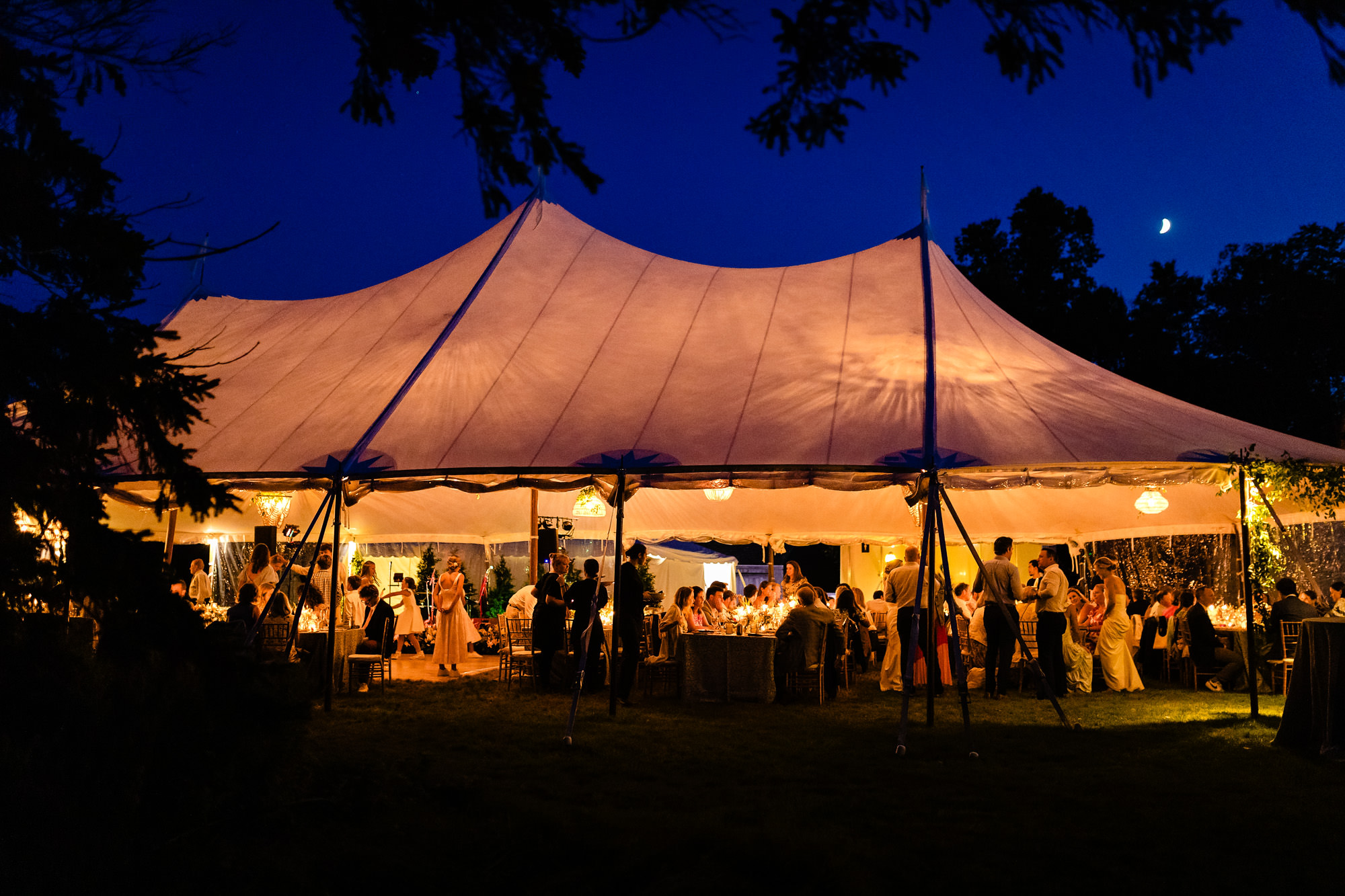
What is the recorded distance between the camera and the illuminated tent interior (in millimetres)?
7363

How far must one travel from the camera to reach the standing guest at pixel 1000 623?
891cm

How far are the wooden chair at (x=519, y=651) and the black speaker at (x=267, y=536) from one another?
124 inches

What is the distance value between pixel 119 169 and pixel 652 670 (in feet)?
21.9

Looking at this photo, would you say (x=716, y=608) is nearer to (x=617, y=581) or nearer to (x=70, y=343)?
(x=617, y=581)

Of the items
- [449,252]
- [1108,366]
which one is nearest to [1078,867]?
[449,252]

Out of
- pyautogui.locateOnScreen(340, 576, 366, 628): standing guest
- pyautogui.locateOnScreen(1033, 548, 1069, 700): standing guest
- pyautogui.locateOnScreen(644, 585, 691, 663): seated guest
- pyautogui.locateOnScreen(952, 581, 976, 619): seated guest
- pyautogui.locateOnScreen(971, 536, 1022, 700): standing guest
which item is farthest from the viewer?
pyautogui.locateOnScreen(340, 576, 366, 628): standing guest

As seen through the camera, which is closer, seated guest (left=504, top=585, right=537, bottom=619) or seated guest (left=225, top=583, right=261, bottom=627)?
seated guest (left=225, top=583, right=261, bottom=627)

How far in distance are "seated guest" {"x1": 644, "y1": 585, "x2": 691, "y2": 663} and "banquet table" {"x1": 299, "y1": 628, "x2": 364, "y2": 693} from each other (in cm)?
285

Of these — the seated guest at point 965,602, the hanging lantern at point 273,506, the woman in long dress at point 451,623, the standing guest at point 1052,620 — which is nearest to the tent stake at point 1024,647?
the standing guest at point 1052,620

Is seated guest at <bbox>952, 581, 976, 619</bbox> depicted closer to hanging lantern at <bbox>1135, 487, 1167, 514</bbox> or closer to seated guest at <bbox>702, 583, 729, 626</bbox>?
seated guest at <bbox>702, 583, 729, 626</bbox>

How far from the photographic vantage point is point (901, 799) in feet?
16.0

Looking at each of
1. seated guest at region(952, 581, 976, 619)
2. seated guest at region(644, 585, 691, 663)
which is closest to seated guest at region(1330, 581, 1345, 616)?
seated guest at region(952, 581, 976, 619)

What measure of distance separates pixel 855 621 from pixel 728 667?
2727 millimetres

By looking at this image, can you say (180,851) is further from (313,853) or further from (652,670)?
(652,670)
